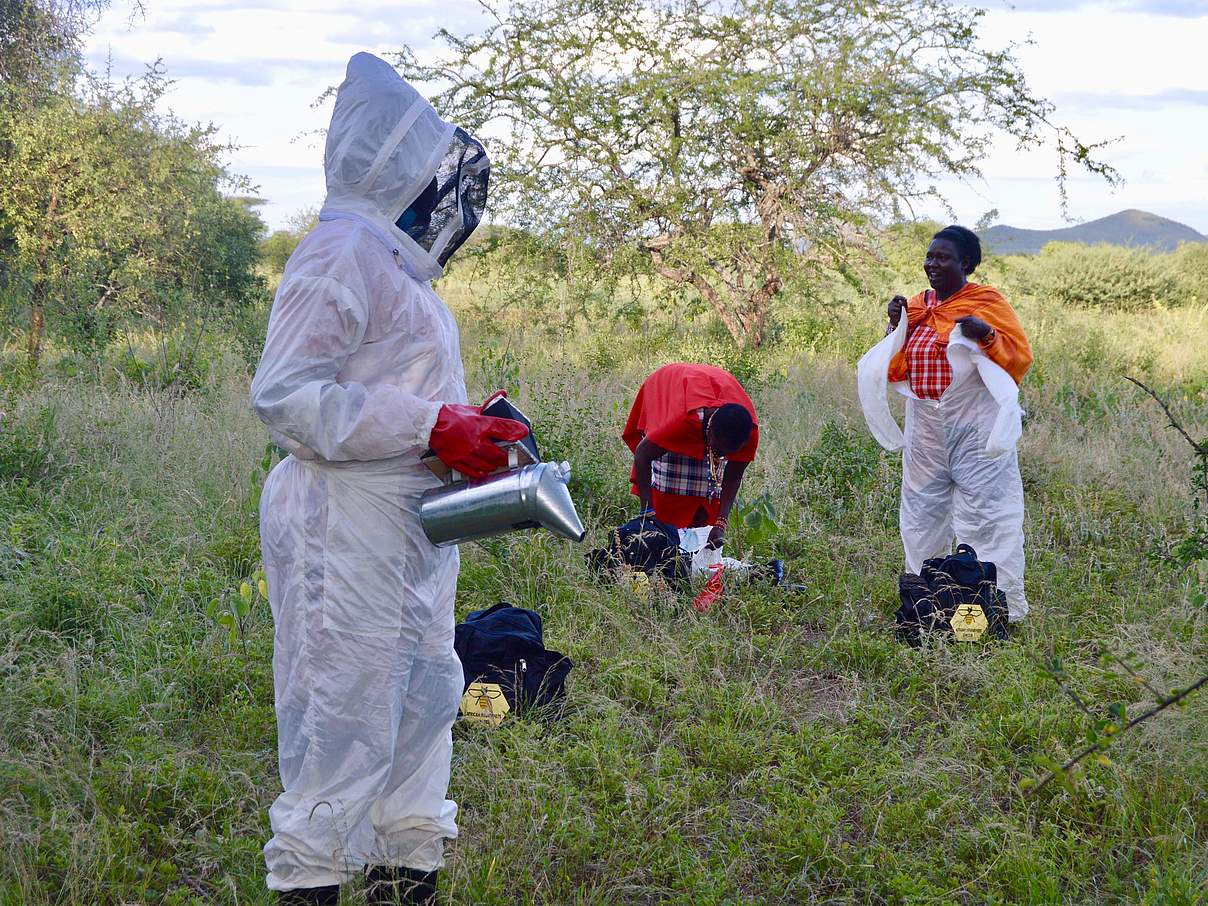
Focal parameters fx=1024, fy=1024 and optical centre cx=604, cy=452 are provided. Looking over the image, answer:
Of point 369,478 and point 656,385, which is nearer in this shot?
point 369,478

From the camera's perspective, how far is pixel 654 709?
12.4 ft

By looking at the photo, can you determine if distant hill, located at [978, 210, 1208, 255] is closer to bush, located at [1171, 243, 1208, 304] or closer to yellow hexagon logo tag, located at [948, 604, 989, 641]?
bush, located at [1171, 243, 1208, 304]

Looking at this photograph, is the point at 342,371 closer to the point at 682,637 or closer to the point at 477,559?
the point at 682,637

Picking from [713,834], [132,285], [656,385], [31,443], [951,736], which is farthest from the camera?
[132,285]

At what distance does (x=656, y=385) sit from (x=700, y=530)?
772 millimetres

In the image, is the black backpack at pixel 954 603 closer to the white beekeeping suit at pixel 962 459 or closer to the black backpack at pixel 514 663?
the white beekeeping suit at pixel 962 459

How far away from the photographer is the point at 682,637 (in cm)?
427

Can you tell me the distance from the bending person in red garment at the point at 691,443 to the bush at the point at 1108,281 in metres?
12.1

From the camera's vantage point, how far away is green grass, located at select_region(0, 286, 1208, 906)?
9.07 ft

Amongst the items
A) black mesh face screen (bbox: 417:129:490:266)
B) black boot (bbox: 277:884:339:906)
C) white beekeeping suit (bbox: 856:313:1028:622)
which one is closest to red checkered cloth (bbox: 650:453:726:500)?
white beekeeping suit (bbox: 856:313:1028:622)

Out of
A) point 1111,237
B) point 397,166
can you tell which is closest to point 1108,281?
point 1111,237

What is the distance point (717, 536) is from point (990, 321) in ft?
5.27

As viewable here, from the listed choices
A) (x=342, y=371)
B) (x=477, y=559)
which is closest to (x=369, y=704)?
(x=342, y=371)

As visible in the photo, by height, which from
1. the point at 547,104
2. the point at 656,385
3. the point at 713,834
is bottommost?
the point at 713,834
